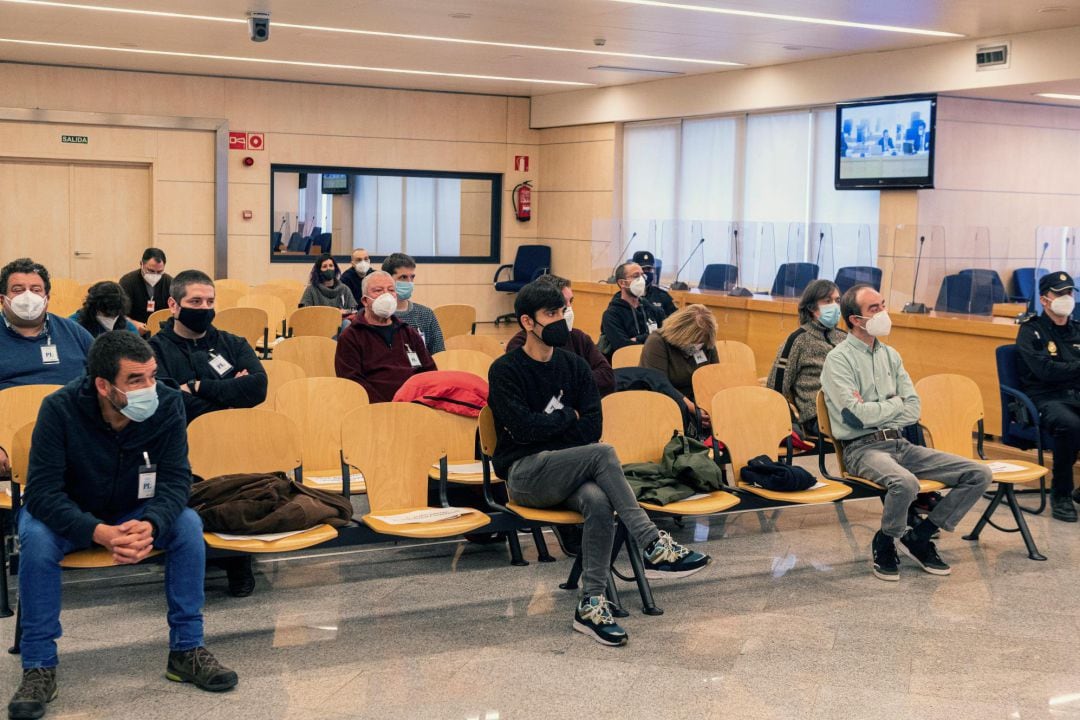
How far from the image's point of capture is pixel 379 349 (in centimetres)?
619

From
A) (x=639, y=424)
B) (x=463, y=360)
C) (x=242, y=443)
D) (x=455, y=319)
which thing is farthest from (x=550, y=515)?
(x=455, y=319)

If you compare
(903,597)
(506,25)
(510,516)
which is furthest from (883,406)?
(506,25)

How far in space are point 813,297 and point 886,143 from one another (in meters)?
5.08

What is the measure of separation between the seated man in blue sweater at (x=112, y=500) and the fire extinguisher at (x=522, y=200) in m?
12.1

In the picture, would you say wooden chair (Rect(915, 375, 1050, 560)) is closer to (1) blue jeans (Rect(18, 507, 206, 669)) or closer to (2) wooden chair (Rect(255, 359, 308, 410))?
(2) wooden chair (Rect(255, 359, 308, 410))

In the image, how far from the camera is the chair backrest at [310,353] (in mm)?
6703

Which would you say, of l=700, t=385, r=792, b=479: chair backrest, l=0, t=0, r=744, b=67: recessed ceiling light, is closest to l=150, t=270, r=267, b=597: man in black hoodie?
l=700, t=385, r=792, b=479: chair backrest

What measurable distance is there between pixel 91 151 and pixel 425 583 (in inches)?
397

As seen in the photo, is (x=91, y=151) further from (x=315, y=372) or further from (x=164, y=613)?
(x=164, y=613)

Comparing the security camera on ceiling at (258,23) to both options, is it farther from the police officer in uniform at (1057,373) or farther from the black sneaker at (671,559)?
the black sneaker at (671,559)

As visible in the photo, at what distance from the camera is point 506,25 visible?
972 cm

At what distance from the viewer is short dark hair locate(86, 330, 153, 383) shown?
383 cm

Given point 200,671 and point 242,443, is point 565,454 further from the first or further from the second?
point 200,671

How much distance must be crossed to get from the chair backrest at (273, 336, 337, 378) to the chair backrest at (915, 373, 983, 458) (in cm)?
323
